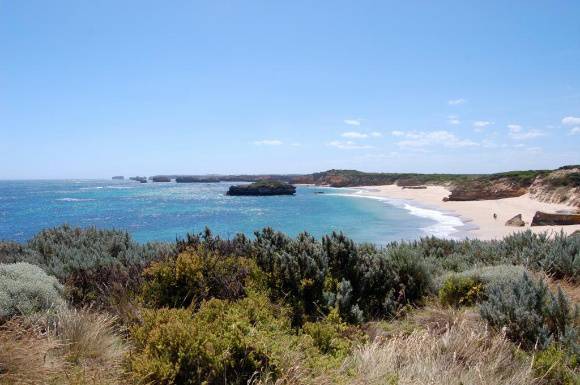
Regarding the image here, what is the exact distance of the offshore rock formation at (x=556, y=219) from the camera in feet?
85.0

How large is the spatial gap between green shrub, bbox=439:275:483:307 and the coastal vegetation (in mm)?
19

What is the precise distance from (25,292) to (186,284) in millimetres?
1792

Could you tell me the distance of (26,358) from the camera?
3318mm

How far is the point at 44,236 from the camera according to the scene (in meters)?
8.91

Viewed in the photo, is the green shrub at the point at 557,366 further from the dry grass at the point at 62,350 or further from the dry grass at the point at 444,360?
the dry grass at the point at 62,350

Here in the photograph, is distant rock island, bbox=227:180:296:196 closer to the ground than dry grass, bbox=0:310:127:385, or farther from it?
closer to the ground

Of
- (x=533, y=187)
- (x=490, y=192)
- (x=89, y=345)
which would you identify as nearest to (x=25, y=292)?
(x=89, y=345)

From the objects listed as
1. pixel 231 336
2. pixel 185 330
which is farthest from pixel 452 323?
pixel 185 330

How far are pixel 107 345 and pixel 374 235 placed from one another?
A: 76.6ft

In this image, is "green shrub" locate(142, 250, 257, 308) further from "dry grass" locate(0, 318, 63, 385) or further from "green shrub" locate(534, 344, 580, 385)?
"green shrub" locate(534, 344, 580, 385)

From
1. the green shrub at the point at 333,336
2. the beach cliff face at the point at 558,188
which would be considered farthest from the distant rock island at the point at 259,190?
the green shrub at the point at 333,336

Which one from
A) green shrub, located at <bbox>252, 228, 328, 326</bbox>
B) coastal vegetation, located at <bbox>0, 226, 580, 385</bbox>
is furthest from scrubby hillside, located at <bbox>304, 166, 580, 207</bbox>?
green shrub, located at <bbox>252, 228, 328, 326</bbox>

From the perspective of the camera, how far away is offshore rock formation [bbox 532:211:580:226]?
25922mm

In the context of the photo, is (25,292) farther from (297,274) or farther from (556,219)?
(556,219)
